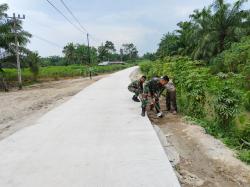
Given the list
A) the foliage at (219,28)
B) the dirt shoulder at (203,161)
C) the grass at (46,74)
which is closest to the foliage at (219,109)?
the dirt shoulder at (203,161)

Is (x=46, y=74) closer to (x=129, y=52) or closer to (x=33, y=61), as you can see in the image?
(x=33, y=61)

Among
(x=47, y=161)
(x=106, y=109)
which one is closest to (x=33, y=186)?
(x=47, y=161)

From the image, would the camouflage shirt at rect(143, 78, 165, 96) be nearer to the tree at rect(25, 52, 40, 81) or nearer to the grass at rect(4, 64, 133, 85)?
the tree at rect(25, 52, 40, 81)

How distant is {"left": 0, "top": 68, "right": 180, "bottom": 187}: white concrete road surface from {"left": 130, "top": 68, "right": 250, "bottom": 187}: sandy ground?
0.34 m

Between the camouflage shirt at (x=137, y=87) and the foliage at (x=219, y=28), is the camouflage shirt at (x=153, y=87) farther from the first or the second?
the foliage at (x=219, y=28)

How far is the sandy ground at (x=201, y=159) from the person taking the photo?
180 inches

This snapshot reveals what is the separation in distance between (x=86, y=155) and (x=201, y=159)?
2.23 metres

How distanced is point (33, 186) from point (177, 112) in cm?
656

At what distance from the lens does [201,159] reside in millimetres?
5461

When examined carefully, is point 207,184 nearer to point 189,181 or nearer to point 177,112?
point 189,181

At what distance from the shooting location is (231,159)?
5.32m

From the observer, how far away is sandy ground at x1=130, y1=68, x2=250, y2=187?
456 centimetres

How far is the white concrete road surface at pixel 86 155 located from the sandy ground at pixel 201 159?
0.34m

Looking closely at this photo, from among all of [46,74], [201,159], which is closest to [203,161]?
[201,159]
